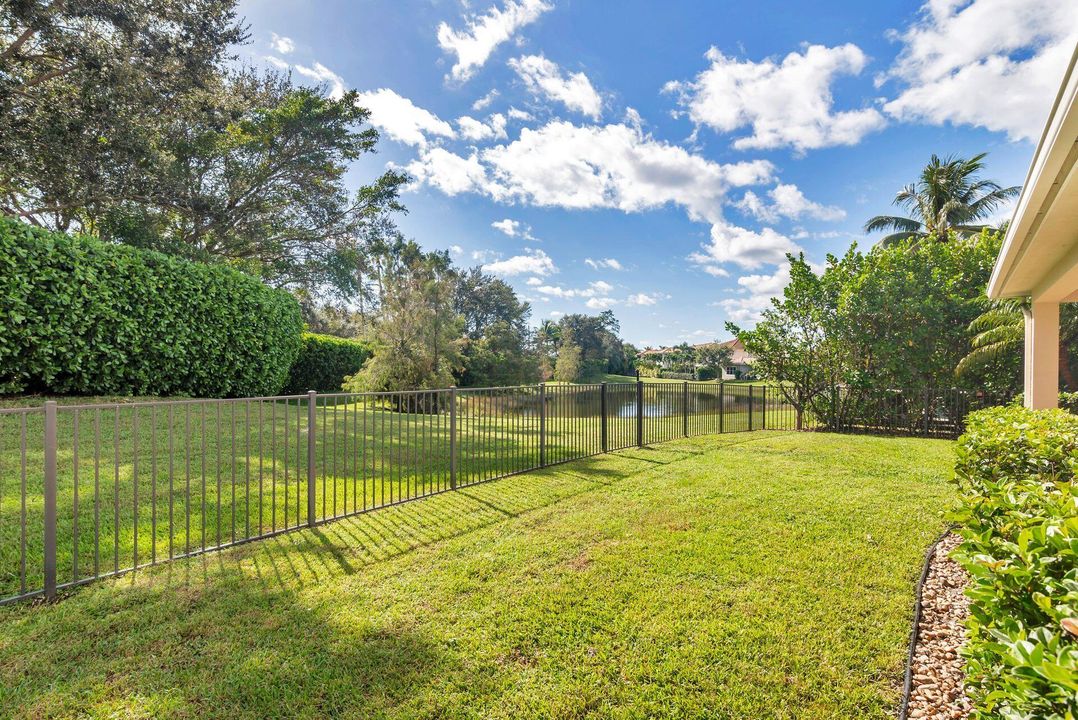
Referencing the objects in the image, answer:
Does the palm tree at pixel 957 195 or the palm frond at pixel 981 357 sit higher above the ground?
the palm tree at pixel 957 195

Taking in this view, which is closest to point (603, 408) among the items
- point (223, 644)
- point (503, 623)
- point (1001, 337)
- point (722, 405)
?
point (722, 405)

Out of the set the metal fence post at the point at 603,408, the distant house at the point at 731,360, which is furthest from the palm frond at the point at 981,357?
the distant house at the point at 731,360

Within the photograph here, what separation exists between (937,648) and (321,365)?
1542cm

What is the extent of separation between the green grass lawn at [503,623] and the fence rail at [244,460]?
428 millimetres

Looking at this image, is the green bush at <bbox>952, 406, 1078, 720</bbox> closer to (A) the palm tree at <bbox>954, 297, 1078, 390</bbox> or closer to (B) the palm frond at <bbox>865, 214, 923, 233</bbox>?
(A) the palm tree at <bbox>954, 297, 1078, 390</bbox>

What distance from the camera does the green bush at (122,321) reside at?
6.14 metres

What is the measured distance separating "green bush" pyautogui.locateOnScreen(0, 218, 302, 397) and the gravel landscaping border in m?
9.79

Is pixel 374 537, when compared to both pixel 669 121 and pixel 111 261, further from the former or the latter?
pixel 669 121

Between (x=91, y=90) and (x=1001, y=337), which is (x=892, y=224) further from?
(x=91, y=90)

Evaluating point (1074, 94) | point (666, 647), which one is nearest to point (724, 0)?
point (1074, 94)

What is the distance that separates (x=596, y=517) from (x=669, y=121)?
11639 mm

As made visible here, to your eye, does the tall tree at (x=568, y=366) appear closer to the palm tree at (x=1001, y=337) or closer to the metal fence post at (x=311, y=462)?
the palm tree at (x=1001, y=337)

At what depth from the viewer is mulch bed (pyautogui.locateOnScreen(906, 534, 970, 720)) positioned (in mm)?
1965

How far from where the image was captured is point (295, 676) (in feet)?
6.96
